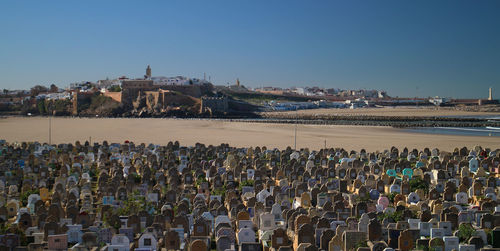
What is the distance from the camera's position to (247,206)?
45.0 feet

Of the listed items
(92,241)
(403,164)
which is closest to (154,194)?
(92,241)

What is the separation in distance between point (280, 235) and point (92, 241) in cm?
377

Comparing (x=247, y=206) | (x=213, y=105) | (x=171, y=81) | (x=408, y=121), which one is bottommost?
(x=247, y=206)

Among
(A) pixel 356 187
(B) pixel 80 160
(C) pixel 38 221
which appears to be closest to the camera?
(C) pixel 38 221

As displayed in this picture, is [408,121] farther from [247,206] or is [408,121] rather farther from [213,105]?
[247,206]

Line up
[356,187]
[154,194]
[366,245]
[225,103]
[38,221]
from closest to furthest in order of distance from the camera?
[366,245] < [38,221] < [154,194] < [356,187] < [225,103]

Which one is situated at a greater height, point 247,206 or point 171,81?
point 171,81

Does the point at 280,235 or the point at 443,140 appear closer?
the point at 280,235

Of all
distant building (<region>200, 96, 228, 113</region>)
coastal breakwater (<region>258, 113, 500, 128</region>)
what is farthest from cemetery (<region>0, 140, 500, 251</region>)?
distant building (<region>200, 96, 228, 113</region>)

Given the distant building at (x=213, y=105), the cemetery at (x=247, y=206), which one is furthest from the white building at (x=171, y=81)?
the cemetery at (x=247, y=206)

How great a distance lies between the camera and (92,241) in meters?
10.2

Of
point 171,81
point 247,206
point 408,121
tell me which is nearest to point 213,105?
point 171,81

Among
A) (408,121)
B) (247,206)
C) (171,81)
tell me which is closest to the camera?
(247,206)

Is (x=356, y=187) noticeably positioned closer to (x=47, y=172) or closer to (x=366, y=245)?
(x=366, y=245)
